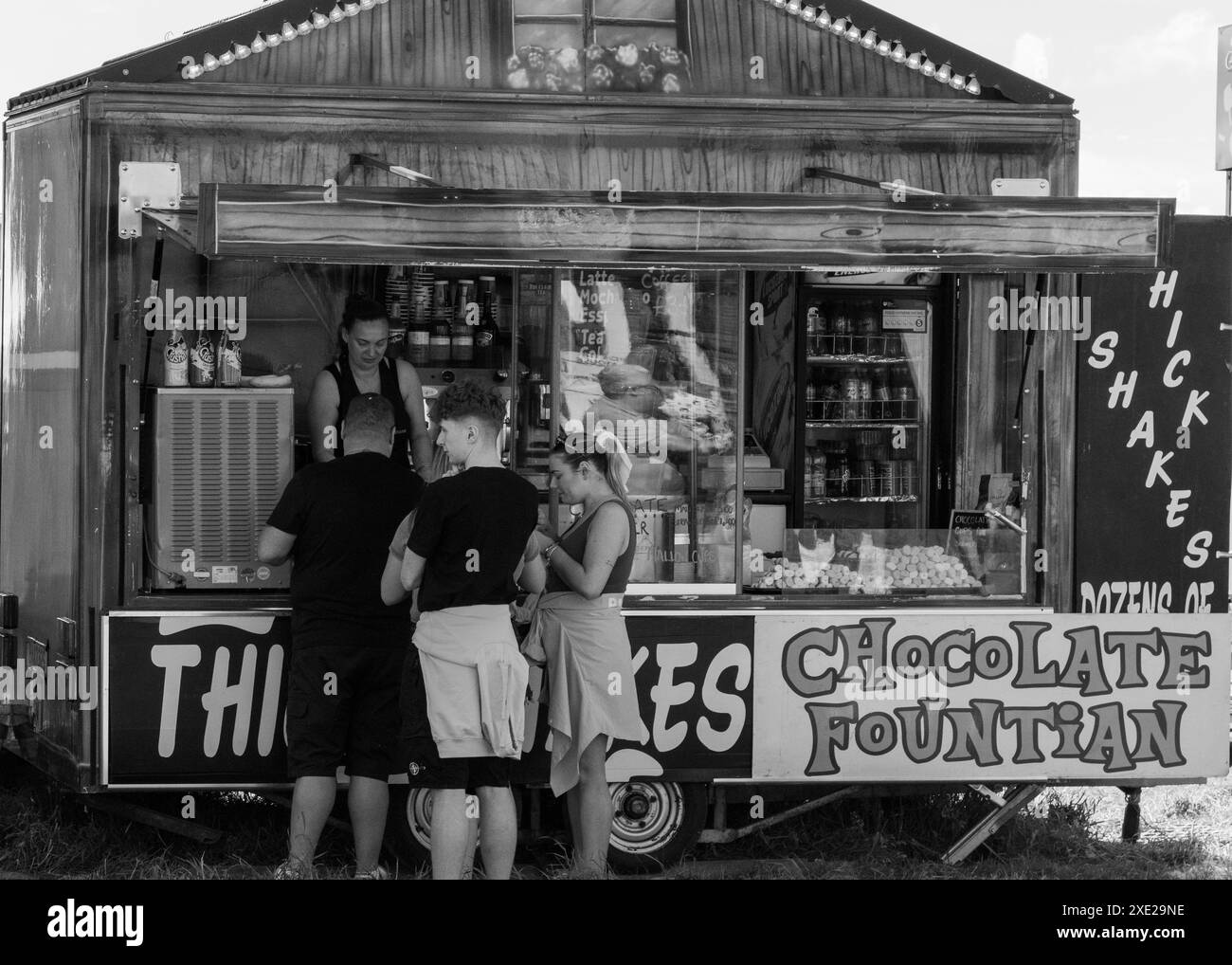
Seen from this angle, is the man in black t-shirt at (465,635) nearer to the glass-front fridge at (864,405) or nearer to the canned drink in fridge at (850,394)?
the glass-front fridge at (864,405)

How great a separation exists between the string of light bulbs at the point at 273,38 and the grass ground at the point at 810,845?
10.9ft

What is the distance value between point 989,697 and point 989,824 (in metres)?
0.61

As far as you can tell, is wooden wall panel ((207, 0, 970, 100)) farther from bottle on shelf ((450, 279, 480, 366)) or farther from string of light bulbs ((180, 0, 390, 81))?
bottle on shelf ((450, 279, 480, 366))

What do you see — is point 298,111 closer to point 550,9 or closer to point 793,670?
point 550,9

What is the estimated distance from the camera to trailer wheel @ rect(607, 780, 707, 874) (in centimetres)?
646

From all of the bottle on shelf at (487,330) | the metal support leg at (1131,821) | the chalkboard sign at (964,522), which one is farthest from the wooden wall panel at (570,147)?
the metal support leg at (1131,821)

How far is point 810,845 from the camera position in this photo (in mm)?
6930

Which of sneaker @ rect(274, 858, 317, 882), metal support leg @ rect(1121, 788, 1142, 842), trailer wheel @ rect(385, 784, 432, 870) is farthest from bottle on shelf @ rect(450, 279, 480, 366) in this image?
metal support leg @ rect(1121, 788, 1142, 842)

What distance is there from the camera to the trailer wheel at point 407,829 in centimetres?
636

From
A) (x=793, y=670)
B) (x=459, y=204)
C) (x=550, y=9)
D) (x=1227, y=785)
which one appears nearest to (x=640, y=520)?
(x=793, y=670)

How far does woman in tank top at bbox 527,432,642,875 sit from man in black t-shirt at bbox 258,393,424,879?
2.08 feet

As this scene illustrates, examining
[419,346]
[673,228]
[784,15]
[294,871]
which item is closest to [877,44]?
[784,15]

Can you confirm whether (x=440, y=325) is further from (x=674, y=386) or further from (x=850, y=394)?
(x=850, y=394)

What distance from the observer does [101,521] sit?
243 inches
